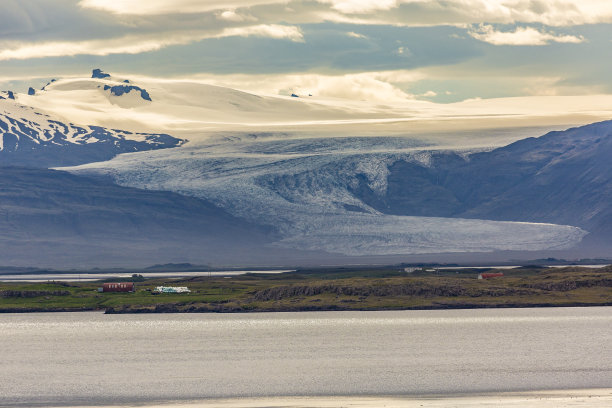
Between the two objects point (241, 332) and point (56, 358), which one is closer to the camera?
point (56, 358)

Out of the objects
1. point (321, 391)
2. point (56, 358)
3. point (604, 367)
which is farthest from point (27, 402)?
point (604, 367)

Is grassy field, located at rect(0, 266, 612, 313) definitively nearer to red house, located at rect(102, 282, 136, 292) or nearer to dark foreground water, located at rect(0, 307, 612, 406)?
red house, located at rect(102, 282, 136, 292)

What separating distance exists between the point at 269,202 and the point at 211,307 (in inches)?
3858

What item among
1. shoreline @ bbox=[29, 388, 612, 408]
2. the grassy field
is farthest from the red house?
shoreline @ bbox=[29, 388, 612, 408]

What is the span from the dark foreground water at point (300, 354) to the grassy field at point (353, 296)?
1.87 meters

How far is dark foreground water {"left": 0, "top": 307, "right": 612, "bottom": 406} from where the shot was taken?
56.1 metres

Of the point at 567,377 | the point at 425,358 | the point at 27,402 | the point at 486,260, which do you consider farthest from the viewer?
the point at 486,260

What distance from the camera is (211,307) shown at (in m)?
102

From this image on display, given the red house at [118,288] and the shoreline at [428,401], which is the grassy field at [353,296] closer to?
the red house at [118,288]

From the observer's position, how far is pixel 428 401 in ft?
166

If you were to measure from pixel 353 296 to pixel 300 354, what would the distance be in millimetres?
35300

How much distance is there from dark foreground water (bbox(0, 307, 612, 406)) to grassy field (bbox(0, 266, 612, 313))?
187 cm

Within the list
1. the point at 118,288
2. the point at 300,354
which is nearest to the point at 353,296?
the point at 118,288

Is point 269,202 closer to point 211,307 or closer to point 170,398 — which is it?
point 211,307
